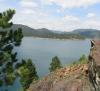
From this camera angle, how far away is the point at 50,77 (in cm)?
1677

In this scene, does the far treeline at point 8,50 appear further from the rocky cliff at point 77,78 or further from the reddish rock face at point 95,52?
the reddish rock face at point 95,52

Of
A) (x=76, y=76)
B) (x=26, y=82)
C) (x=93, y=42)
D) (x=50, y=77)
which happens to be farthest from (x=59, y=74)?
(x=26, y=82)

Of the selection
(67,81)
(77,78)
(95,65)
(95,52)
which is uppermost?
(95,52)

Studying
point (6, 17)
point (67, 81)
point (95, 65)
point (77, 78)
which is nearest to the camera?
point (95, 65)

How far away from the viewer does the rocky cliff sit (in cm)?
1385

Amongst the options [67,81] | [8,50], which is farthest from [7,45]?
[67,81]

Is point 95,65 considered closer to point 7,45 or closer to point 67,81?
point 67,81

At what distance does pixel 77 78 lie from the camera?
1488 centimetres

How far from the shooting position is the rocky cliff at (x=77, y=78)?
13852mm

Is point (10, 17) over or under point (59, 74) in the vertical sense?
over

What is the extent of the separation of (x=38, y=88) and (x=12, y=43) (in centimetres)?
2315

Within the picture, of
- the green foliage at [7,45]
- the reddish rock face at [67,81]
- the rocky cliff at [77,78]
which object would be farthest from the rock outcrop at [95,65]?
the green foliage at [7,45]

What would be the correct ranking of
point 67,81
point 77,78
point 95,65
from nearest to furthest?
point 95,65 < point 77,78 < point 67,81

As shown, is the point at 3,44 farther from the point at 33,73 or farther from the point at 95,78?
the point at 33,73
